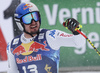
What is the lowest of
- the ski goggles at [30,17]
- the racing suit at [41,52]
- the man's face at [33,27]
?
the racing suit at [41,52]

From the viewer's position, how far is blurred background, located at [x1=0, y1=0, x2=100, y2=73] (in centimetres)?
759

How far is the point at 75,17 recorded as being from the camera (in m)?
7.67

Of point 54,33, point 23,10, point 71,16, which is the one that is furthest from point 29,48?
point 71,16

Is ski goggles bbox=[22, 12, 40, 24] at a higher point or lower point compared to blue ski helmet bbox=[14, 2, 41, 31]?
lower

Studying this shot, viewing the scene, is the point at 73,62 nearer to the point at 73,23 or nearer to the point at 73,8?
the point at 73,8

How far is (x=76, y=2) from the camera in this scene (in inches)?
304

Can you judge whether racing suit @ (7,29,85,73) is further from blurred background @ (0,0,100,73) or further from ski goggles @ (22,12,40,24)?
blurred background @ (0,0,100,73)

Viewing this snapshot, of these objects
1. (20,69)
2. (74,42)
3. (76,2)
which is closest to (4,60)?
(76,2)

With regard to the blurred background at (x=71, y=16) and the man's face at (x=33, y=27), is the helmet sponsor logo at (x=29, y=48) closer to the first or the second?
the man's face at (x=33, y=27)

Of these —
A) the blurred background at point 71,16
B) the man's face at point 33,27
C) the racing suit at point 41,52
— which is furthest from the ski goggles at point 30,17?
the blurred background at point 71,16

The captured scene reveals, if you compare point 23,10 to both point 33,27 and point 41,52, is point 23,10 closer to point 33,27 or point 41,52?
point 33,27

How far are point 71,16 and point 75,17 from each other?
0.38ft

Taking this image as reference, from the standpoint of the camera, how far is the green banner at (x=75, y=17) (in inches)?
301

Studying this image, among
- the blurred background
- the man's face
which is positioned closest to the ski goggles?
the man's face
